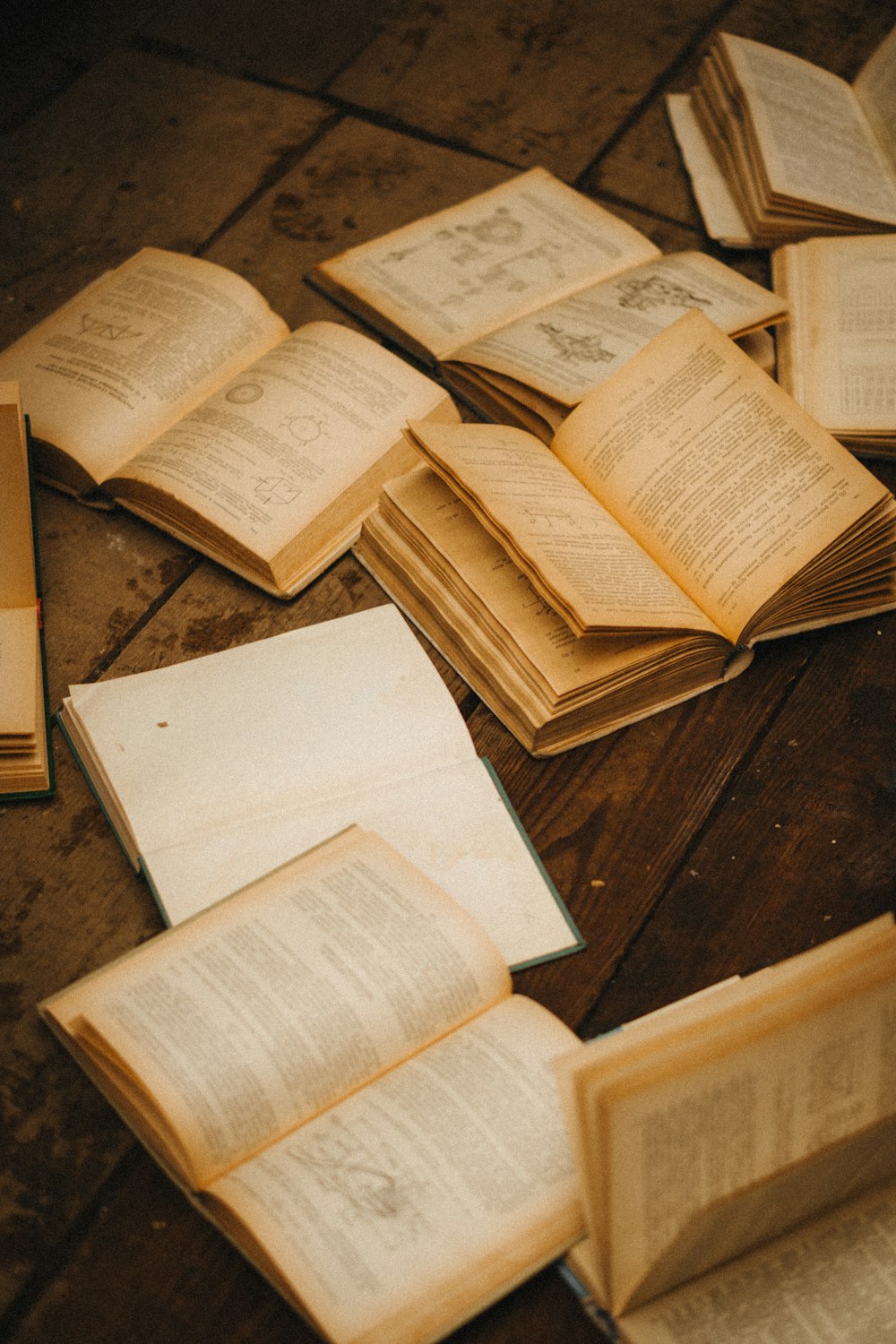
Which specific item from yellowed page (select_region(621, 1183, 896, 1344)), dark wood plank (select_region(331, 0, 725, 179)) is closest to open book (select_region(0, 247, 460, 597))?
dark wood plank (select_region(331, 0, 725, 179))

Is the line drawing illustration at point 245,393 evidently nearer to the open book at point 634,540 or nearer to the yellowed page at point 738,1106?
the open book at point 634,540

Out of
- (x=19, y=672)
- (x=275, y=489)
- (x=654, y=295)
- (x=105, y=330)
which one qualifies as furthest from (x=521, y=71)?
(x=19, y=672)

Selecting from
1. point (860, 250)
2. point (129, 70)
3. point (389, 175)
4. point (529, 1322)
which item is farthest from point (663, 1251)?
point (129, 70)

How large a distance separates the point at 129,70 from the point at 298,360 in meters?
0.78

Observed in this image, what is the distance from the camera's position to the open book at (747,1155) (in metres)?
0.73

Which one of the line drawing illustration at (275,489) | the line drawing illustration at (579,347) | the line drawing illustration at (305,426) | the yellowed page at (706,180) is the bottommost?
the line drawing illustration at (275,489)

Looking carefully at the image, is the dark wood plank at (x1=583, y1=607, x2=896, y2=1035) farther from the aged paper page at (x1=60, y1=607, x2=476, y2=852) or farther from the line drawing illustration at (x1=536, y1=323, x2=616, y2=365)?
the line drawing illustration at (x1=536, y1=323, x2=616, y2=365)

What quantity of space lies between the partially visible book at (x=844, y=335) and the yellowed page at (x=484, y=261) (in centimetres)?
21

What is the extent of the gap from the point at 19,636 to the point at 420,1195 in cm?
67

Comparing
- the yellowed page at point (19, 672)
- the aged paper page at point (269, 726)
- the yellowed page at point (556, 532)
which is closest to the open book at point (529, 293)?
the yellowed page at point (556, 532)

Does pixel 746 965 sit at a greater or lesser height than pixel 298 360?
lesser

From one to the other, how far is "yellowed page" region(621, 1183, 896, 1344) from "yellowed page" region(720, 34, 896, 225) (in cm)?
129

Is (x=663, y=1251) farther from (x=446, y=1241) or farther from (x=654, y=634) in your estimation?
(x=654, y=634)

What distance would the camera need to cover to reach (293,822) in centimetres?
105
